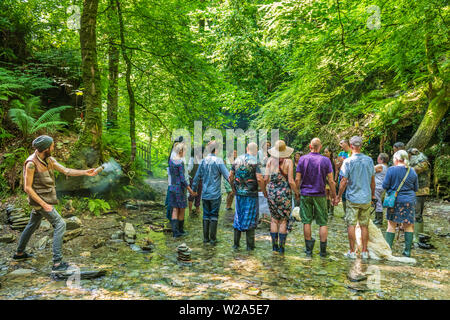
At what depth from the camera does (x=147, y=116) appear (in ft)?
39.1

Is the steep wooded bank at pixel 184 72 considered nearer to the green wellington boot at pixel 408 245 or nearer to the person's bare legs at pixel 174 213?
the person's bare legs at pixel 174 213

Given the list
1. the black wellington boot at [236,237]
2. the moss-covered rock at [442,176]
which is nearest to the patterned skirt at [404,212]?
the black wellington boot at [236,237]

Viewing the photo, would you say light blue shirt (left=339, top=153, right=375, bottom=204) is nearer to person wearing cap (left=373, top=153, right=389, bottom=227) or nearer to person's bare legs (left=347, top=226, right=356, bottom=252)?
person's bare legs (left=347, top=226, right=356, bottom=252)

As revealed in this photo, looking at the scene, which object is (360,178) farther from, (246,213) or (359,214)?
(246,213)

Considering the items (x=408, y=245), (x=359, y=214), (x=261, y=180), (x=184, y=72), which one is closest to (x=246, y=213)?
(x=261, y=180)

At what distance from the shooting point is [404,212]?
5805 millimetres

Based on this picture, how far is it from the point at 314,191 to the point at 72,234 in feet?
17.7

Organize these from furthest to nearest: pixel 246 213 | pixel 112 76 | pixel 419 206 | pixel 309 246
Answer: pixel 112 76 < pixel 419 206 < pixel 246 213 < pixel 309 246

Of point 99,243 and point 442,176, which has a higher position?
point 442,176

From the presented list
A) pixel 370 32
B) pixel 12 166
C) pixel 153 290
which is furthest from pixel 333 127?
pixel 12 166

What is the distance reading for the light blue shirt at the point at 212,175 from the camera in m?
6.68

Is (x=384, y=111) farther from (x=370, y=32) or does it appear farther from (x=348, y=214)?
(x=348, y=214)

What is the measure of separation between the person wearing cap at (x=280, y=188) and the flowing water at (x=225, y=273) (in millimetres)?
536

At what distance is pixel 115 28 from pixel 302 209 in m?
9.04
